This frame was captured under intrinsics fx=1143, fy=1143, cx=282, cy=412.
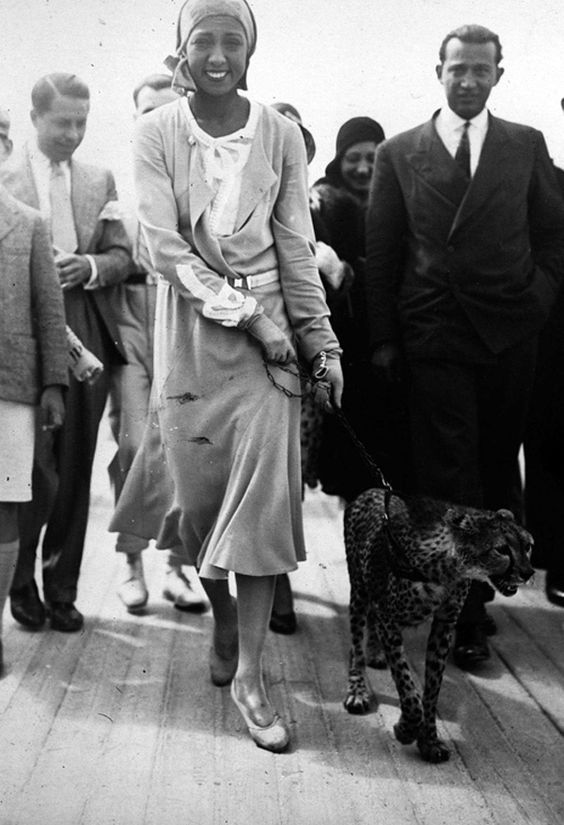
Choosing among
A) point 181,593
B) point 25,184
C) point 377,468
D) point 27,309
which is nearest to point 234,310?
point 377,468

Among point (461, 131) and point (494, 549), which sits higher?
point (461, 131)

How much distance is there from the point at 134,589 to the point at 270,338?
162cm

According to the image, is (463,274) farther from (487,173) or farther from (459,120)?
(459,120)

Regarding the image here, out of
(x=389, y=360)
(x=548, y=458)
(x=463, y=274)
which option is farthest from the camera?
(x=548, y=458)

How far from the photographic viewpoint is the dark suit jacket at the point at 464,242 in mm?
3963

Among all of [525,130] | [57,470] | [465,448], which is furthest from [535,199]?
[57,470]

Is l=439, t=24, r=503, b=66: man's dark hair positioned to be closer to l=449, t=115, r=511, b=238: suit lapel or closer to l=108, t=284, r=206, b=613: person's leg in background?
l=449, t=115, r=511, b=238: suit lapel

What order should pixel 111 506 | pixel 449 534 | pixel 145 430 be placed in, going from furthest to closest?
pixel 111 506, pixel 145 430, pixel 449 534

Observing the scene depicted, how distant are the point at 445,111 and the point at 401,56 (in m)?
0.29

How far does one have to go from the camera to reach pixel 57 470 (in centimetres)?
446

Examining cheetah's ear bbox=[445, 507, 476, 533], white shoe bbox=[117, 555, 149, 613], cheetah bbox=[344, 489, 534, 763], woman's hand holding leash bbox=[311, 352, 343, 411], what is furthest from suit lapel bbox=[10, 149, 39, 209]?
cheetah's ear bbox=[445, 507, 476, 533]

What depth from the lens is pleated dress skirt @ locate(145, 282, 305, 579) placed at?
3.48 m

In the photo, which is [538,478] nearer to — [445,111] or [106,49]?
[445,111]

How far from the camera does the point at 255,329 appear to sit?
3467mm
